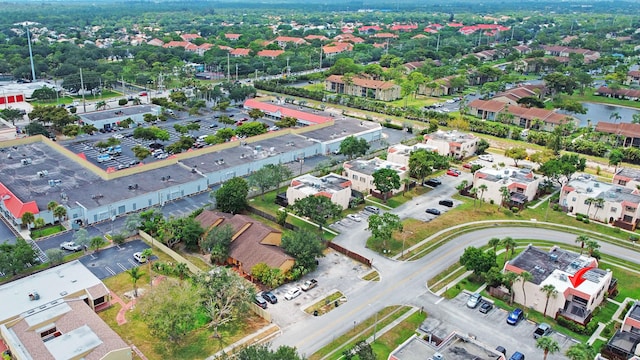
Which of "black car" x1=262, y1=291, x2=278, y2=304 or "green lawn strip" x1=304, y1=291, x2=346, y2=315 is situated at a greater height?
"black car" x1=262, y1=291, x2=278, y2=304

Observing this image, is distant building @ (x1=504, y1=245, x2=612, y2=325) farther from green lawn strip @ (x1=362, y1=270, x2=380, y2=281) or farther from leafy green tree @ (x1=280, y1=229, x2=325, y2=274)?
leafy green tree @ (x1=280, y1=229, x2=325, y2=274)

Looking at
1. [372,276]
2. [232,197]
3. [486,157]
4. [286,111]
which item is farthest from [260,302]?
[286,111]

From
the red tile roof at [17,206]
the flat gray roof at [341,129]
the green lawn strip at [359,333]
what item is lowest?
the green lawn strip at [359,333]

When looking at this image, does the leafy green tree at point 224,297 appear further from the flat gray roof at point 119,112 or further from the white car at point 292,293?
the flat gray roof at point 119,112

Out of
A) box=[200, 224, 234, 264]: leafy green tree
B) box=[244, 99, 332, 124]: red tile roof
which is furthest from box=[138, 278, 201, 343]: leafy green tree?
box=[244, 99, 332, 124]: red tile roof

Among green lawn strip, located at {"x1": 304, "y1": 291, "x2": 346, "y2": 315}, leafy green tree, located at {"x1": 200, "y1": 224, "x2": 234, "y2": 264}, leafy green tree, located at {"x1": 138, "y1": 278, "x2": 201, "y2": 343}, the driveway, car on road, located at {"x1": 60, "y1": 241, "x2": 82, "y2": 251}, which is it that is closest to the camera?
leafy green tree, located at {"x1": 138, "y1": 278, "x2": 201, "y2": 343}

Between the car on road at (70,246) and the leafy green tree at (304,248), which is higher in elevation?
the leafy green tree at (304,248)

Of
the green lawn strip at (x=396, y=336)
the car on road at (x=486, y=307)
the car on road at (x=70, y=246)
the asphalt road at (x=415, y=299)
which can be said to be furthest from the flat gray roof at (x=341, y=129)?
the green lawn strip at (x=396, y=336)
